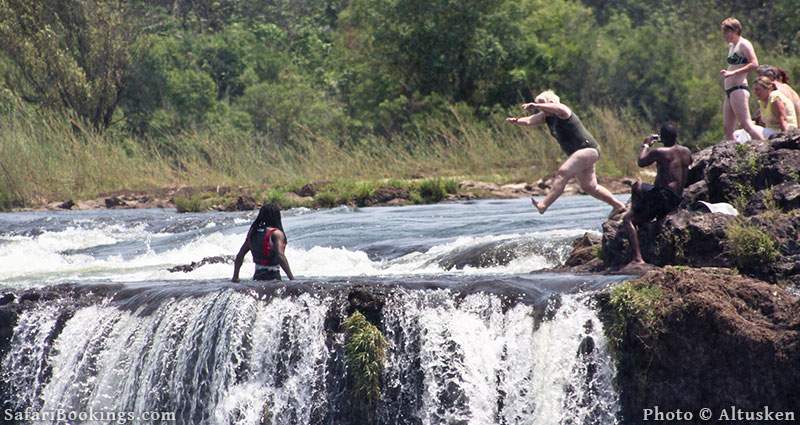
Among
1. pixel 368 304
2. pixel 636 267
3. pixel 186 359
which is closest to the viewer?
pixel 368 304

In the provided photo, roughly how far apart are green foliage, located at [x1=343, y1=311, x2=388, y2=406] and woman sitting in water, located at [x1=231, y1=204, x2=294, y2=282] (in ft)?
7.16

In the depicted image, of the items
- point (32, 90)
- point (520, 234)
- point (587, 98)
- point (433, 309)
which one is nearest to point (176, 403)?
point (433, 309)

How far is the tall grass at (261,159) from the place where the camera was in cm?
2747

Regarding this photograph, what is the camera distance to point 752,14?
36625 mm

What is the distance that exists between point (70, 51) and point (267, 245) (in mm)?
23880

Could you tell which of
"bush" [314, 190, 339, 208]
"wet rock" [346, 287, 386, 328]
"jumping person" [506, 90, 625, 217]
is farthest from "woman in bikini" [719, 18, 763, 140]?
"bush" [314, 190, 339, 208]

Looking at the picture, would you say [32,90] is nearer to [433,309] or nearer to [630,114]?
[630,114]

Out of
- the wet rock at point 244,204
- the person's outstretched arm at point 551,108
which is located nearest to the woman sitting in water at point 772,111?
the person's outstretched arm at point 551,108

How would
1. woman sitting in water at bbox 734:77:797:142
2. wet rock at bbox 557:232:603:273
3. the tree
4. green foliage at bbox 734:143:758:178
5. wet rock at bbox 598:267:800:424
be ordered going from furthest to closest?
the tree
woman sitting in water at bbox 734:77:797:142
wet rock at bbox 557:232:603:273
green foliage at bbox 734:143:758:178
wet rock at bbox 598:267:800:424

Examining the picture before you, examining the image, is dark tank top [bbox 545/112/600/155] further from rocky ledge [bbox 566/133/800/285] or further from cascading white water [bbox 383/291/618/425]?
cascading white water [bbox 383/291/618/425]

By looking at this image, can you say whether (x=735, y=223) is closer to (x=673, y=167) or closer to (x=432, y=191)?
(x=673, y=167)

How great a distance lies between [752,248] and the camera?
11.0 m

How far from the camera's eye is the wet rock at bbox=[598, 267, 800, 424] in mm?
9664

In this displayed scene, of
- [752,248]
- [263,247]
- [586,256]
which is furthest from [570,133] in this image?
[263,247]
